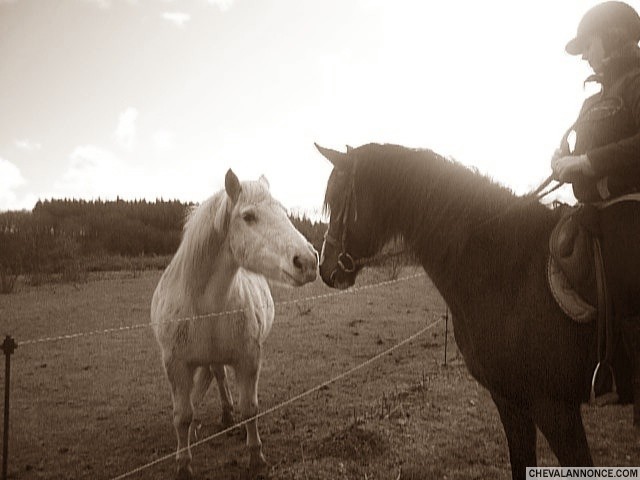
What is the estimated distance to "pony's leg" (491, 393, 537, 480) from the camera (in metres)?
2.65

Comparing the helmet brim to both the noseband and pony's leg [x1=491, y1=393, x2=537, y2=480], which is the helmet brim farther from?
pony's leg [x1=491, y1=393, x2=537, y2=480]

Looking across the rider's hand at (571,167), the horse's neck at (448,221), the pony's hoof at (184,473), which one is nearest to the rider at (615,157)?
the rider's hand at (571,167)

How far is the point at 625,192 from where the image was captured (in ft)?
7.16

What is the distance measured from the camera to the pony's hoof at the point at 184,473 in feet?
13.2

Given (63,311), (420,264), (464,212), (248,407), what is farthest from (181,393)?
(63,311)

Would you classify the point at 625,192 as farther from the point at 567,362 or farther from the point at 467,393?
the point at 467,393

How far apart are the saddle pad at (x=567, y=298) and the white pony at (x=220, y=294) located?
6.41ft

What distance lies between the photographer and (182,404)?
397cm

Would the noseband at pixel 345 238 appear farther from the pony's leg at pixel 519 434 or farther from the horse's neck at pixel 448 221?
the pony's leg at pixel 519 434

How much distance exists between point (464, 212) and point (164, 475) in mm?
3615

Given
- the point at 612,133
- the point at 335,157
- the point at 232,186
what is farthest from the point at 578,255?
the point at 232,186

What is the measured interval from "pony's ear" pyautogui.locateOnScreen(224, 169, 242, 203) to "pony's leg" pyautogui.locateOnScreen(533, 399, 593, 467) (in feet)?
8.77

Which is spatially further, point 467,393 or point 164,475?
point 467,393

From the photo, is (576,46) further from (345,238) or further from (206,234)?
(206,234)
